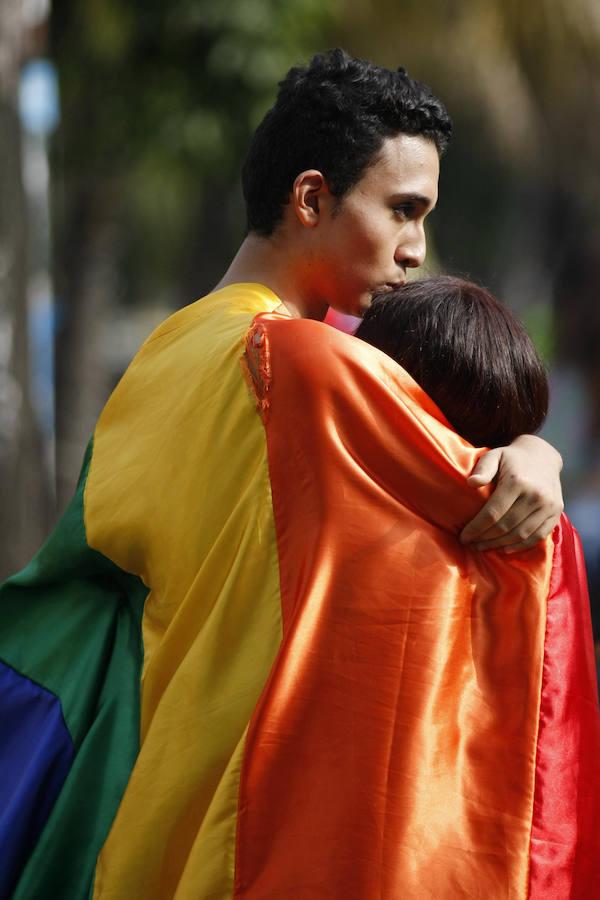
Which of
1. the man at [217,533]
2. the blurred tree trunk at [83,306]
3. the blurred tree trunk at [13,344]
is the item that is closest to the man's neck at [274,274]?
the man at [217,533]

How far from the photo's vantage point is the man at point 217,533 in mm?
1968

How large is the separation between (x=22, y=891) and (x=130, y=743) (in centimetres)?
29

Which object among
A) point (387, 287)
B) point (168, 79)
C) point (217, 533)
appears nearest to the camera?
point (217, 533)

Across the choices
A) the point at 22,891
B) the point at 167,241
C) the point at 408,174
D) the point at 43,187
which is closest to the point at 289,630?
the point at 22,891

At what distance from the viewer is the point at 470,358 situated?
6.98 ft

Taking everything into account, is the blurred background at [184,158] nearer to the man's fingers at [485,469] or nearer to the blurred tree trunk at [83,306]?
the blurred tree trunk at [83,306]

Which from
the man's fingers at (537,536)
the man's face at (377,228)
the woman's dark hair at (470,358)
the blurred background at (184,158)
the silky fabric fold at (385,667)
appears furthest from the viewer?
the blurred background at (184,158)

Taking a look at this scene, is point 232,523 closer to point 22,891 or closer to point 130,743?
point 130,743

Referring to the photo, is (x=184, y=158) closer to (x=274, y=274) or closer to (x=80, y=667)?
(x=274, y=274)

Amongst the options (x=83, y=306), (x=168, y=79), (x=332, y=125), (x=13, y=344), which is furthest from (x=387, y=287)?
(x=83, y=306)

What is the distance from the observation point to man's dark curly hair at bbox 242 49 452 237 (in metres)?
2.41

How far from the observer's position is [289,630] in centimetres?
194

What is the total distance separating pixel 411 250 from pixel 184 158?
22.3ft

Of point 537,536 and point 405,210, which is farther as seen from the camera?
point 405,210
